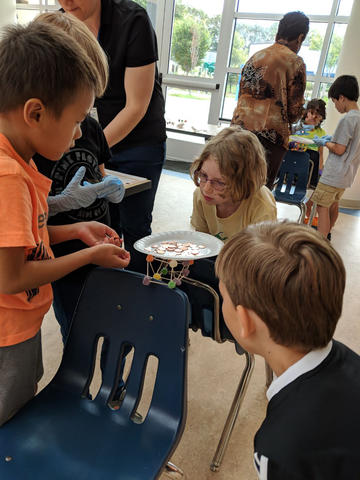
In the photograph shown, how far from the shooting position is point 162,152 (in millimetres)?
1586

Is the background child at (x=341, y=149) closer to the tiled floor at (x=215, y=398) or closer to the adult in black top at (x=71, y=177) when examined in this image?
the tiled floor at (x=215, y=398)

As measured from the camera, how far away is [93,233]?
0.95m

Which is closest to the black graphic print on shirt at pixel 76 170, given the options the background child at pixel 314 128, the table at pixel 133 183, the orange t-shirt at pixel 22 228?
the orange t-shirt at pixel 22 228

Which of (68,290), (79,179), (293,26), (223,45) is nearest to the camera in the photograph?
(79,179)

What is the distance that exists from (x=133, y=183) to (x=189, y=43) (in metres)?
4.22

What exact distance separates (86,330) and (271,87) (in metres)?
1.58

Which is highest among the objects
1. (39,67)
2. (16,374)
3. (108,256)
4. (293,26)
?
(293,26)

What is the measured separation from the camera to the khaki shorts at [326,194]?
9.31ft

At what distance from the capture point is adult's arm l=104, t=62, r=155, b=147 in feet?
4.24

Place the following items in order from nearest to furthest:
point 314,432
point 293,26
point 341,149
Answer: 1. point 314,432
2. point 293,26
3. point 341,149

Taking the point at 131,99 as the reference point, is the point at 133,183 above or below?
below

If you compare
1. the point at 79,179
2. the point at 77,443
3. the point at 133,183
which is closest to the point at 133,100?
the point at 133,183

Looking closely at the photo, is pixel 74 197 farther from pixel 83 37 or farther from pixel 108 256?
pixel 83 37

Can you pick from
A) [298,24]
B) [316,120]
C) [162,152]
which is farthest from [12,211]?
[316,120]
